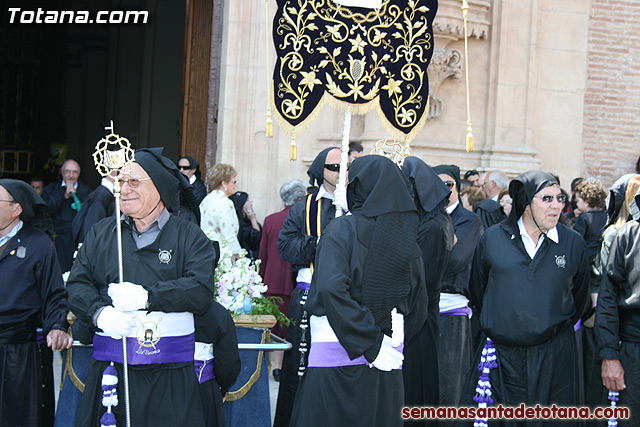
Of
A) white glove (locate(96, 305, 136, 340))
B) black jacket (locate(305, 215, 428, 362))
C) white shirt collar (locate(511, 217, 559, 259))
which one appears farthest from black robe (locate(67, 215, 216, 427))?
white shirt collar (locate(511, 217, 559, 259))

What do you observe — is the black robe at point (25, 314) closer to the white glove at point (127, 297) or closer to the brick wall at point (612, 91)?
the white glove at point (127, 297)

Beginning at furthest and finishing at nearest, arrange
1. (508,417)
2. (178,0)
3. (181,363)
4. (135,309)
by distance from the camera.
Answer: (178,0)
(508,417)
(181,363)
(135,309)

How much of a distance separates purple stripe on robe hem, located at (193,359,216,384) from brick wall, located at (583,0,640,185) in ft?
29.5

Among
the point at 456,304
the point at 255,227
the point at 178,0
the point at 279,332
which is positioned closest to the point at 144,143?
the point at 178,0

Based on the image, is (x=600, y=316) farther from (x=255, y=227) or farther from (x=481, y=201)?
(x=255, y=227)

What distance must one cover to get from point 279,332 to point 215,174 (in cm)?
181

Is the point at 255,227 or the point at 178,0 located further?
the point at 178,0

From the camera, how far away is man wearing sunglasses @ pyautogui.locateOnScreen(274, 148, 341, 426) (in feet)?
21.2

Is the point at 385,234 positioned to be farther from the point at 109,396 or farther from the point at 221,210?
the point at 221,210

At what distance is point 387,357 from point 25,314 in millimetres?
2328

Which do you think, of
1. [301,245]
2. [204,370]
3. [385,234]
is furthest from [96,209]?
[385,234]

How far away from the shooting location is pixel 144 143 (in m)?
18.1

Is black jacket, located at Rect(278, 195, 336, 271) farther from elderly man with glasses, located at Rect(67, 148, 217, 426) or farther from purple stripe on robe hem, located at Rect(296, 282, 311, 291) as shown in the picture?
elderly man with glasses, located at Rect(67, 148, 217, 426)

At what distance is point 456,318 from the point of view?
693 centimetres
